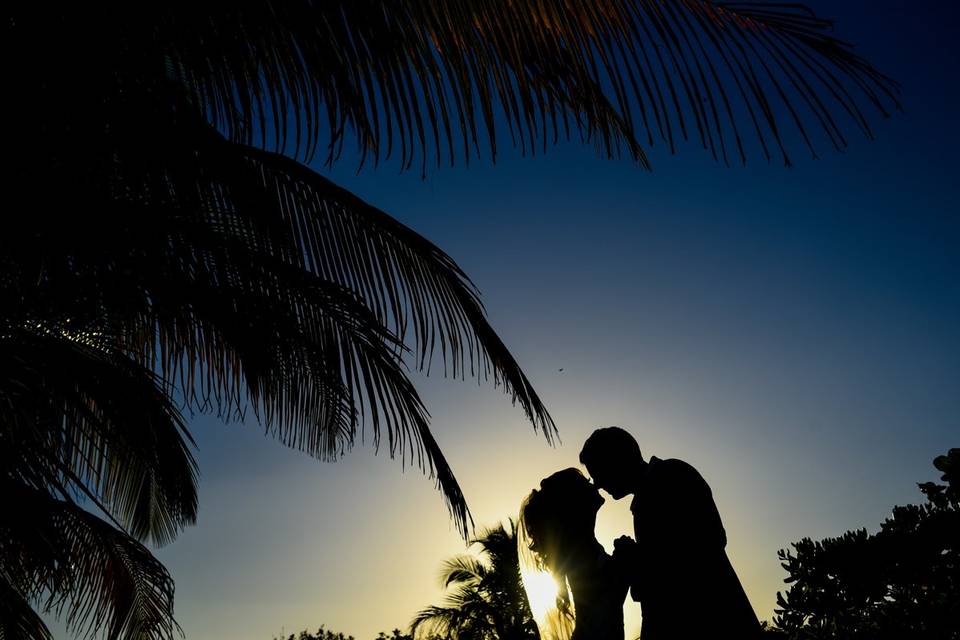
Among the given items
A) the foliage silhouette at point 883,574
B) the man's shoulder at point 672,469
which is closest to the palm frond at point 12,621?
the man's shoulder at point 672,469

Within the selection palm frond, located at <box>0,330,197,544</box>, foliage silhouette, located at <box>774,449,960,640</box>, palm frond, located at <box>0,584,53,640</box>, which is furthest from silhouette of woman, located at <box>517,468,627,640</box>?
foliage silhouette, located at <box>774,449,960,640</box>

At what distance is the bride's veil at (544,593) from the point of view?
1.46 m

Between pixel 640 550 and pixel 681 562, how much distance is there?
0.33ft

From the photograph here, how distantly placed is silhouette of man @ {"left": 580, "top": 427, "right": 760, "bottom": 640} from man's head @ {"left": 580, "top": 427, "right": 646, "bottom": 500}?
0.04 metres

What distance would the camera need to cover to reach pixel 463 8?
3.82 feet

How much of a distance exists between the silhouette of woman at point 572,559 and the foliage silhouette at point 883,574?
5814mm

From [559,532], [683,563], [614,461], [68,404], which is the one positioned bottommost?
[683,563]

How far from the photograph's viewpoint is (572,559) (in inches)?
57.6

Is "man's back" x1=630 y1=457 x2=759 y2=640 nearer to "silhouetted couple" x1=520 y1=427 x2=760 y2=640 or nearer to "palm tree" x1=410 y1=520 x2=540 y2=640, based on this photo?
"silhouetted couple" x1=520 y1=427 x2=760 y2=640

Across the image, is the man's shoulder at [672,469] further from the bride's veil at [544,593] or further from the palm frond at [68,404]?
the palm frond at [68,404]

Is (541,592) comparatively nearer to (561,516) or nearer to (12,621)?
(561,516)

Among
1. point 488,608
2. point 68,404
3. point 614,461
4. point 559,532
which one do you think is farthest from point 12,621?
point 488,608

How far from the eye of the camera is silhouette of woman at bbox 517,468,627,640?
1380 mm

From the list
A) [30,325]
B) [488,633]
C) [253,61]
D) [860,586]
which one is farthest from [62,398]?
[488,633]
